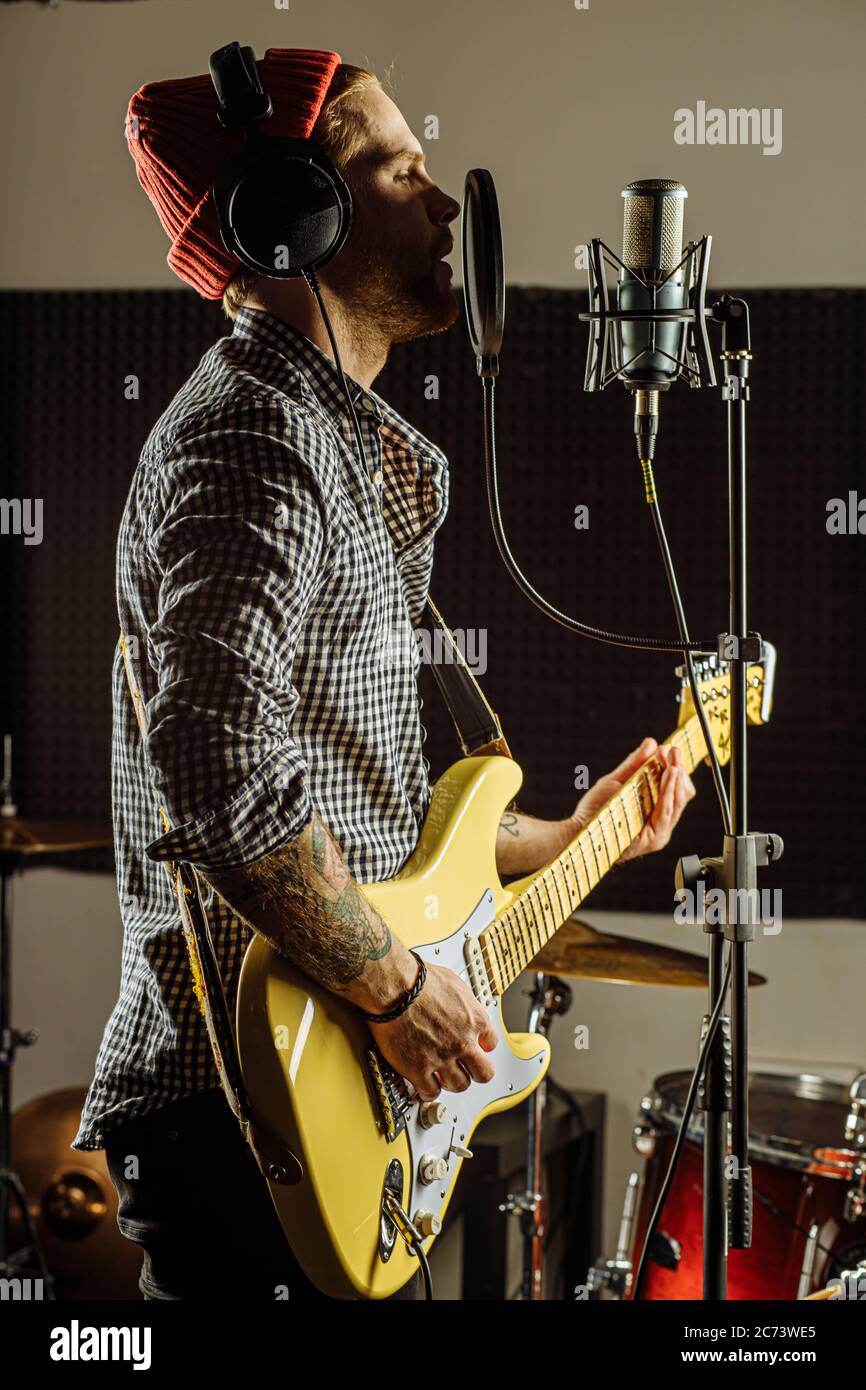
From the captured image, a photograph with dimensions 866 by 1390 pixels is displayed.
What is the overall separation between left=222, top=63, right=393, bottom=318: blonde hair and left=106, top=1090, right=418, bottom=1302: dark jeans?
0.92m

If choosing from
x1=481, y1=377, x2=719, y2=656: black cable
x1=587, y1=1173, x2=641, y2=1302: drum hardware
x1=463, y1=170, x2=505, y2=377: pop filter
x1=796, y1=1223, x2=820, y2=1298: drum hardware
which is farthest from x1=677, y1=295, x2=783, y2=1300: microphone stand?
x1=587, y1=1173, x2=641, y2=1302: drum hardware

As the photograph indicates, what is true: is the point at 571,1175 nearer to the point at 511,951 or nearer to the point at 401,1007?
the point at 511,951

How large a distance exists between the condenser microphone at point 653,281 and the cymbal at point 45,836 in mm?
1583

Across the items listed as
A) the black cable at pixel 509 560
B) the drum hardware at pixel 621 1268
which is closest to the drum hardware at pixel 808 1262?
the drum hardware at pixel 621 1268

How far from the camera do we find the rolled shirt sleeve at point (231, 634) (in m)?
1.11

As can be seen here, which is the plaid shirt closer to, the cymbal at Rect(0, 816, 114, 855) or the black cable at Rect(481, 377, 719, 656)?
the black cable at Rect(481, 377, 719, 656)

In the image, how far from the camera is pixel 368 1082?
1258 millimetres

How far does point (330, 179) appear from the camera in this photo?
134 cm

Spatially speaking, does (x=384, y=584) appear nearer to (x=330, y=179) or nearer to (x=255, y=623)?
(x=255, y=623)

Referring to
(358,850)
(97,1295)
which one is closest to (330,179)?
(358,850)

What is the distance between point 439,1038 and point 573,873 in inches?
15.7

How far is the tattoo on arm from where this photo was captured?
3.76 ft
